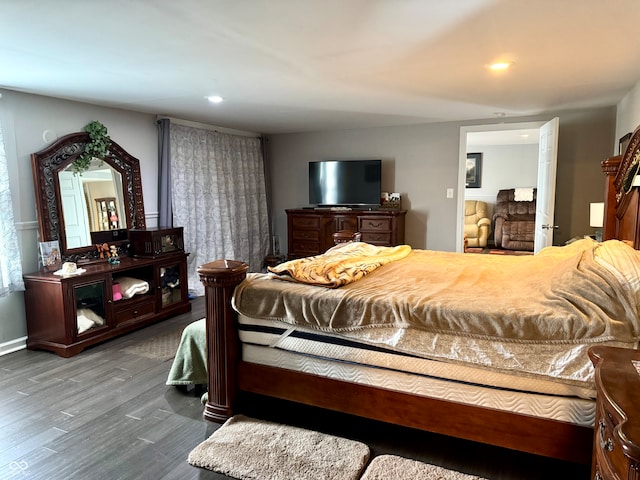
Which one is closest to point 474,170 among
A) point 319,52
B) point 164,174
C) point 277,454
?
Result: point 164,174

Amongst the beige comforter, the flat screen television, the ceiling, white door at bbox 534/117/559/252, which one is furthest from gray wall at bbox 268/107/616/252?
the beige comforter

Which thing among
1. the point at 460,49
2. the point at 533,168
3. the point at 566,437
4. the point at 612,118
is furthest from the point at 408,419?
the point at 533,168

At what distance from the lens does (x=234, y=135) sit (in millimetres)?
5812

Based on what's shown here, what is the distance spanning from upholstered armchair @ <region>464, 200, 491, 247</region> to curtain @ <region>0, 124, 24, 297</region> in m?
7.13

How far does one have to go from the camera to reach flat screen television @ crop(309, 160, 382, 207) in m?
5.63

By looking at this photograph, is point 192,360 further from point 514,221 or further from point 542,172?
point 514,221

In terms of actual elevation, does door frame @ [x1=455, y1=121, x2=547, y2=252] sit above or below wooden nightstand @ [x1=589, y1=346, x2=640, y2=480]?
above

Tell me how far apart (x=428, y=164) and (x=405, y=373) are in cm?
408

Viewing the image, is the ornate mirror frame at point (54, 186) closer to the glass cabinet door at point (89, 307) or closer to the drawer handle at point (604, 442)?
the glass cabinet door at point (89, 307)

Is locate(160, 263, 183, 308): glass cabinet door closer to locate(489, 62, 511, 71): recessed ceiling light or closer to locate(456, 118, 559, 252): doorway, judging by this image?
locate(489, 62, 511, 71): recessed ceiling light

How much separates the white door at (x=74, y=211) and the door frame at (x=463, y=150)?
170 inches

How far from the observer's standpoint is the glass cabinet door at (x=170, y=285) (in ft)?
13.8

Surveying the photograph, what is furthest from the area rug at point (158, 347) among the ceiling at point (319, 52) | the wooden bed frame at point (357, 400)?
the ceiling at point (319, 52)

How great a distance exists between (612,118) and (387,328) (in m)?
4.20
